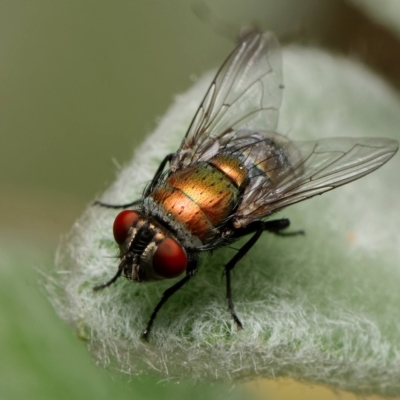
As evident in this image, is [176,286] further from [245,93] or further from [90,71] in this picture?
[90,71]

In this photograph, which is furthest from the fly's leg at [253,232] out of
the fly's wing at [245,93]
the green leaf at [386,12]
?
the green leaf at [386,12]

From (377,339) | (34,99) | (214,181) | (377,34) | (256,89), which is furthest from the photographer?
(34,99)

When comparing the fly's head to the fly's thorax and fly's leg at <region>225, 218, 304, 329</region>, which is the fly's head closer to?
the fly's thorax

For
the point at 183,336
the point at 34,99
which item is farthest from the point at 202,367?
the point at 34,99

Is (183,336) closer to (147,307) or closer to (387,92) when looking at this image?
(147,307)

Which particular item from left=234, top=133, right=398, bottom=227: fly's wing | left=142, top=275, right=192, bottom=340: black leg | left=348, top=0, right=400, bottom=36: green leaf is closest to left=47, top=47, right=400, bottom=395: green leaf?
left=142, top=275, right=192, bottom=340: black leg

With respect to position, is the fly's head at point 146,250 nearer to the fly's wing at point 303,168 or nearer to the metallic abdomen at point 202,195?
the metallic abdomen at point 202,195
